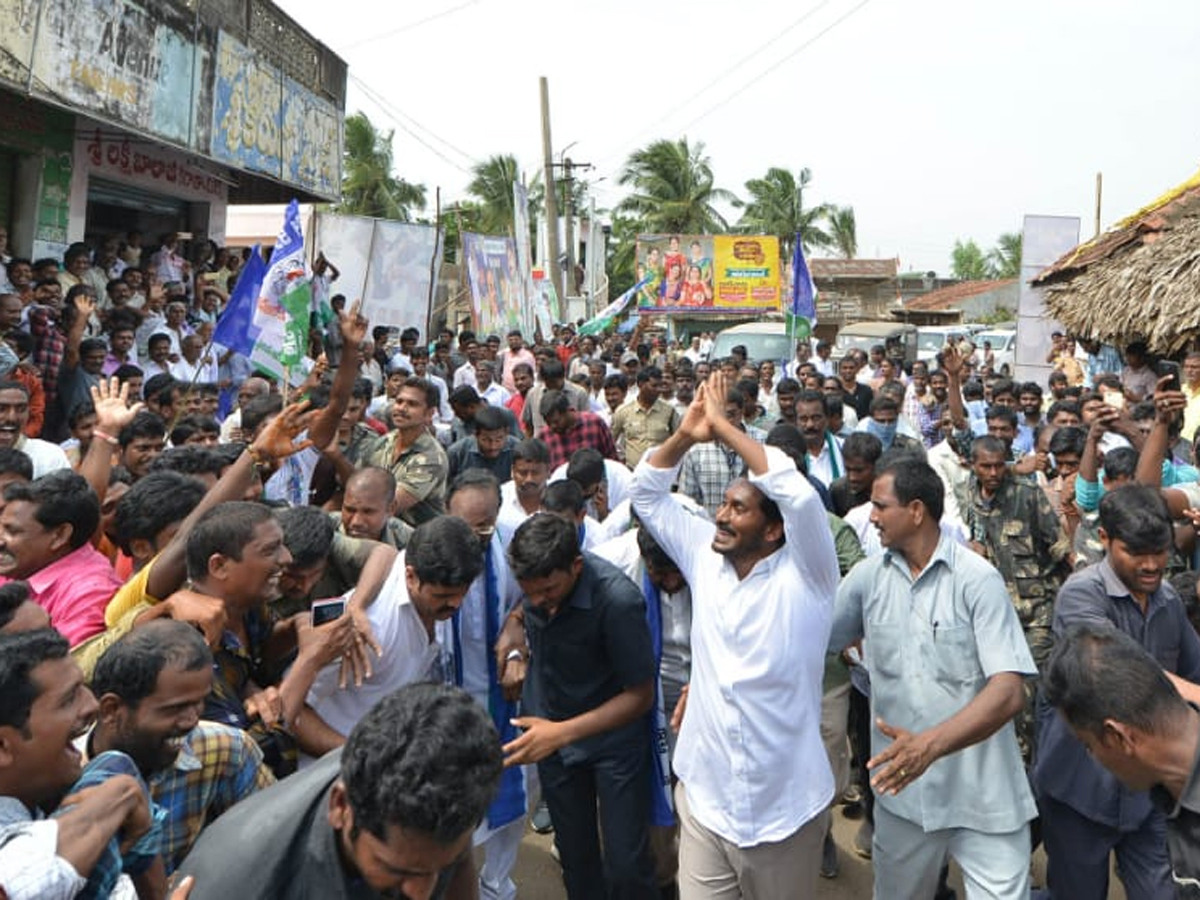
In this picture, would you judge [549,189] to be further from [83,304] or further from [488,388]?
[83,304]

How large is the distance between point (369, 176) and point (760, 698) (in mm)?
35158

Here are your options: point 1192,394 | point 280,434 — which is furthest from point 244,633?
point 1192,394

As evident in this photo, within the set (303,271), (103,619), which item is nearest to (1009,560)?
(103,619)

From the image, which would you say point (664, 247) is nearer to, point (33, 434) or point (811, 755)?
point (33, 434)

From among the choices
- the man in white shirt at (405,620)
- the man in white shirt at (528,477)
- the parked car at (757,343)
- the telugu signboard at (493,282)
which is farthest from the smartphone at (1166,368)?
the telugu signboard at (493,282)

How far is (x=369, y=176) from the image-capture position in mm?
35094

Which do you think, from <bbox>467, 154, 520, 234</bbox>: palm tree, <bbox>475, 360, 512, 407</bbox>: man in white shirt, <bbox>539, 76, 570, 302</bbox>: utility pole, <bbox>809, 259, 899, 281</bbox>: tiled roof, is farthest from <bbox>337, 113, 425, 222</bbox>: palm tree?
<bbox>475, 360, 512, 407</bbox>: man in white shirt

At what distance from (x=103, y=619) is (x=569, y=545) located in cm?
136

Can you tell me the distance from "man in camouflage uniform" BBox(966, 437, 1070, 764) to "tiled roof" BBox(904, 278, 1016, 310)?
136 feet

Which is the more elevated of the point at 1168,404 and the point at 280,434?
the point at 1168,404

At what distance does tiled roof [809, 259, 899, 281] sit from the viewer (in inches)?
1676

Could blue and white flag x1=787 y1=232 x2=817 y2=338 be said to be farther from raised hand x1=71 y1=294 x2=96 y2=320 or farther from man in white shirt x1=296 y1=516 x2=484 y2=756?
man in white shirt x1=296 y1=516 x2=484 y2=756

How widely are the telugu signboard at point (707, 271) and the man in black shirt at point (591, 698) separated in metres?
28.6

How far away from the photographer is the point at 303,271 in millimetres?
6473
